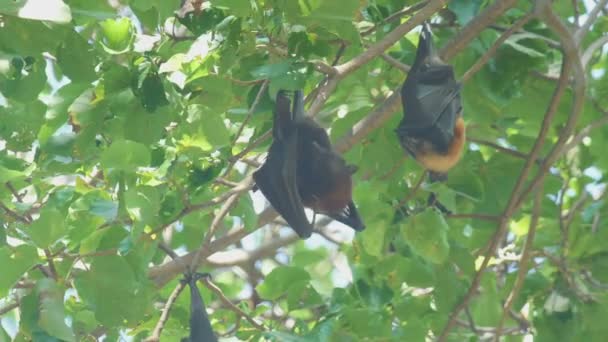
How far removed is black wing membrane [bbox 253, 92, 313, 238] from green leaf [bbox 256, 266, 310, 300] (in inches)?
11.6

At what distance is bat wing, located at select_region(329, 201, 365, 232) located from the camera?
242 inches

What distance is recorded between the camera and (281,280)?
6.27m

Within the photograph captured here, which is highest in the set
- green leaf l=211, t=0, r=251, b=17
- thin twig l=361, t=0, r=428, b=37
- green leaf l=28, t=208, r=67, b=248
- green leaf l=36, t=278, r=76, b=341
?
green leaf l=211, t=0, r=251, b=17

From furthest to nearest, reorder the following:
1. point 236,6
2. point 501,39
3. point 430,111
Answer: point 430,111 < point 501,39 < point 236,6

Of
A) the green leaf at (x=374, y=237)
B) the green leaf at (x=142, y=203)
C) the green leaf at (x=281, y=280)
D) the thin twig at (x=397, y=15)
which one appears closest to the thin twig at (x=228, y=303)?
the green leaf at (x=281, y=280)

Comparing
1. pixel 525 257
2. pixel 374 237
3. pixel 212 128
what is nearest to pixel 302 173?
pixel 374 237

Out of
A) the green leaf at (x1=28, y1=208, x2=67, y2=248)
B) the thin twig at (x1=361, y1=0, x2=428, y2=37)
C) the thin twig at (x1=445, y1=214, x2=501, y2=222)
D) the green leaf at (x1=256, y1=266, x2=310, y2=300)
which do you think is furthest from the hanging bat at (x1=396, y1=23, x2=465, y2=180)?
the green leaf at (x1=28, y1=208, x2=67, y2=248)

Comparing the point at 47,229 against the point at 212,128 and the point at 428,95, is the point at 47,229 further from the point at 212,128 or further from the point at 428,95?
the point at 428,95

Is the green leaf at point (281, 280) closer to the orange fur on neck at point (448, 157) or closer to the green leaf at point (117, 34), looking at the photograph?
the orange fur on neck at point (448, 157)

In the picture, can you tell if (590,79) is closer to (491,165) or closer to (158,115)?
(491,165)

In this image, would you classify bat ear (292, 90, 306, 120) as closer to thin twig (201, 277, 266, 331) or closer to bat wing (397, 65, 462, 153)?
bat wing (397, 65, 462, 153)

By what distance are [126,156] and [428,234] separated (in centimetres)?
181

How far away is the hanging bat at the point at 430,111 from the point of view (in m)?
5.84

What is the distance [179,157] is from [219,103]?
63 centimetres
